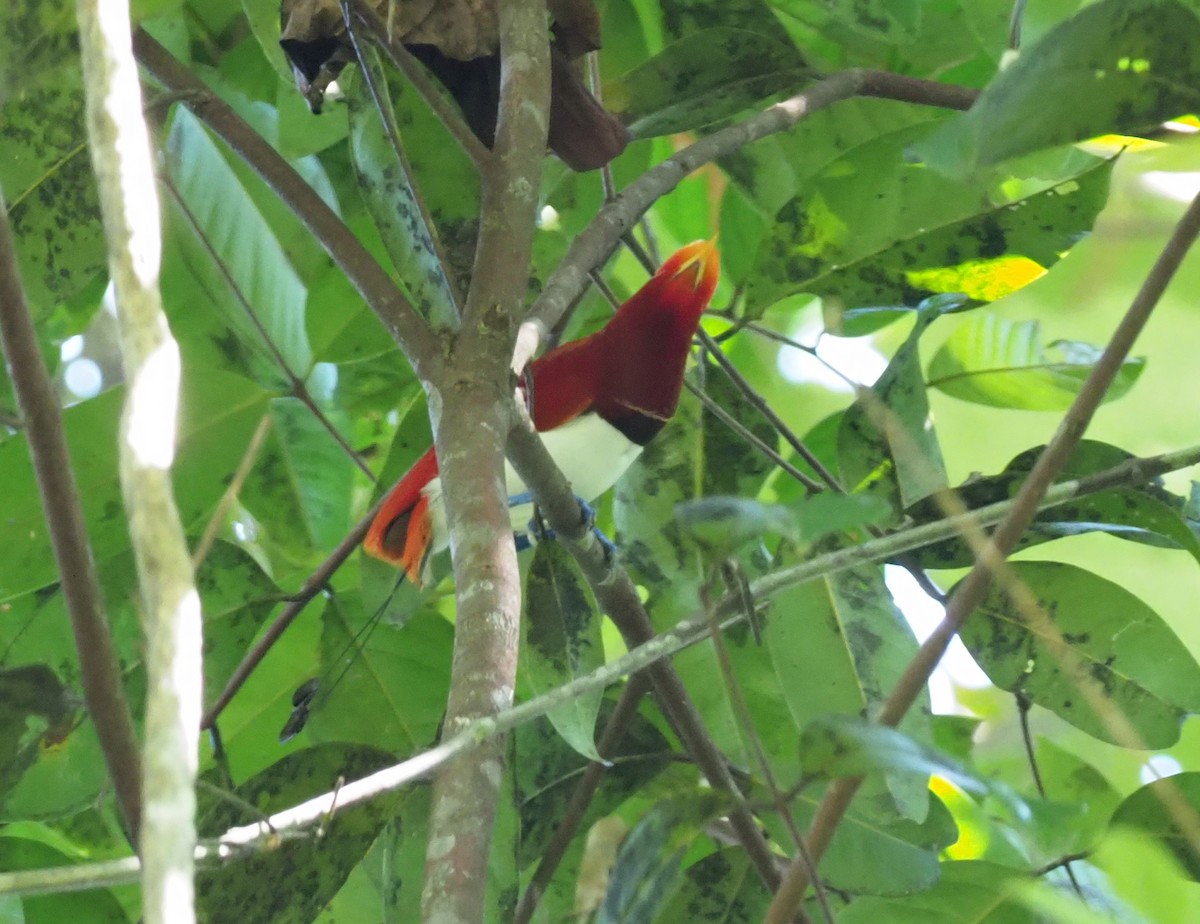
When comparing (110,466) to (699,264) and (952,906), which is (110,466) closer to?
(699,264)

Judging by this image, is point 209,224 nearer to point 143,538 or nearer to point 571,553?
point 571,553

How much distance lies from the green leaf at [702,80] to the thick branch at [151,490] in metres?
0.67

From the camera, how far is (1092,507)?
86 cm

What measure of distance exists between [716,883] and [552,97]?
606 millimetres

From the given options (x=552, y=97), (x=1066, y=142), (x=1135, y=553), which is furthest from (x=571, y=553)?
(x=1135, y=553)

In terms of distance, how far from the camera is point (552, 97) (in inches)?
38.5

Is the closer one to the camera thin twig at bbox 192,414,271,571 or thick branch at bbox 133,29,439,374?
thin twig at bbox 192,414,271,571

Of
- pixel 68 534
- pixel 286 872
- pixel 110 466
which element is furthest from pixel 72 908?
pixel 68 534

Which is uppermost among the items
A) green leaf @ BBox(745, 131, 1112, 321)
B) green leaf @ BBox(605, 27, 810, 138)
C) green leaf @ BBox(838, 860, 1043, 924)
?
green leaf @ BBox(605, 27, 810, 138)

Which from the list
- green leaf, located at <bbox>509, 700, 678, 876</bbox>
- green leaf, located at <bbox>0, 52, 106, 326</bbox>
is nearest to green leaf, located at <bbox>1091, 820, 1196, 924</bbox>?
green leaf, located at <bbox>509, 700, 678, 876</bbox>

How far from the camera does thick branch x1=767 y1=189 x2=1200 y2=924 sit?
58 cm

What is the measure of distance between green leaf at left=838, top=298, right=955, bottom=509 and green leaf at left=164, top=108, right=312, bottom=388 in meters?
0.57

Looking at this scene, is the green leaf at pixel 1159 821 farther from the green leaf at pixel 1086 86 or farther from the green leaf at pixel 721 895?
the green leaf at pixel 1086 86

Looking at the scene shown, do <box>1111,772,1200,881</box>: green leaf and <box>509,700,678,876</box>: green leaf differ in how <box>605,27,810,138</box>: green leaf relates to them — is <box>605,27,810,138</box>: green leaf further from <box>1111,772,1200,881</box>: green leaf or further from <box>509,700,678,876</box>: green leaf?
<box>1111,772,1200,881</box>: green leaf
